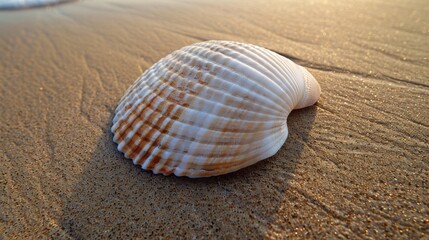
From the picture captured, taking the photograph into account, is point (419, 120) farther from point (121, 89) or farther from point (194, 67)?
point (121, 89)

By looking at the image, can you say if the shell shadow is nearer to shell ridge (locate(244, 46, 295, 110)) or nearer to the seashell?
the seashell

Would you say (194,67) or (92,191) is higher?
(194,67)

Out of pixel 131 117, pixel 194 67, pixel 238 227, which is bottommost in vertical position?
pixel 238 227

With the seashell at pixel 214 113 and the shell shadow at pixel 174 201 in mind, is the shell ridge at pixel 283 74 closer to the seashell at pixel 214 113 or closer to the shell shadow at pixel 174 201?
the seashell at pixel 214 113

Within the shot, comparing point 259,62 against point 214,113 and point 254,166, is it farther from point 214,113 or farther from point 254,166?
point 254,166

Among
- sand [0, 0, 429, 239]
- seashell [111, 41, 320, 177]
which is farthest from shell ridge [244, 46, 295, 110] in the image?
sand [0, 0, 429, 239]

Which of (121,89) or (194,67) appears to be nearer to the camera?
(194,67)

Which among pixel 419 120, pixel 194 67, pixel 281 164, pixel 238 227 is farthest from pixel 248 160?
pixel 419 120
